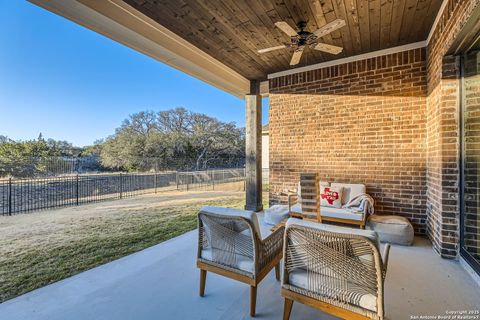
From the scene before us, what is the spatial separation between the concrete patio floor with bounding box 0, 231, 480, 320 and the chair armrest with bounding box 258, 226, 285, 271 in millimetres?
390

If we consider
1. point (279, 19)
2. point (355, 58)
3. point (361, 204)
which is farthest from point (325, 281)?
point (355, 58)

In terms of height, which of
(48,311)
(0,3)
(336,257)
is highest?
(0,3)

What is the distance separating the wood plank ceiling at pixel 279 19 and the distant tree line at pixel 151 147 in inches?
225

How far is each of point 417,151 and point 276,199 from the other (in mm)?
2733

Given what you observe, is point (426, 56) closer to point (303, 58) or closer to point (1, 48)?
point (303, 58)

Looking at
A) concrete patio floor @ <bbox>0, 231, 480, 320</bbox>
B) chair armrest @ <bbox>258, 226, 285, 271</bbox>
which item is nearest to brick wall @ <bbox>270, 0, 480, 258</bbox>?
concrete patio floor @ <bbox>0, 231, 480, 320</bbox>

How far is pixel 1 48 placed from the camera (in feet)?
11.1

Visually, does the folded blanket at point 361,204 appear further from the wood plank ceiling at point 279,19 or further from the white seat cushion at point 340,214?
the wood plank ceiling at point 279,19

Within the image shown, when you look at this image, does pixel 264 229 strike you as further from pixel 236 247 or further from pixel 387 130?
pixel 387 130

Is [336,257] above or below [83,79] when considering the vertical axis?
below

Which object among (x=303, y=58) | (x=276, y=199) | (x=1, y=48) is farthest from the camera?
(x=276, y=199)

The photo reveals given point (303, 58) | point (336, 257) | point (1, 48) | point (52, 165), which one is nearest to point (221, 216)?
point (336, 257)

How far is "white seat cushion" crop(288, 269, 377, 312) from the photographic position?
1.22 m

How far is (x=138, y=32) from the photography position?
284 cm
